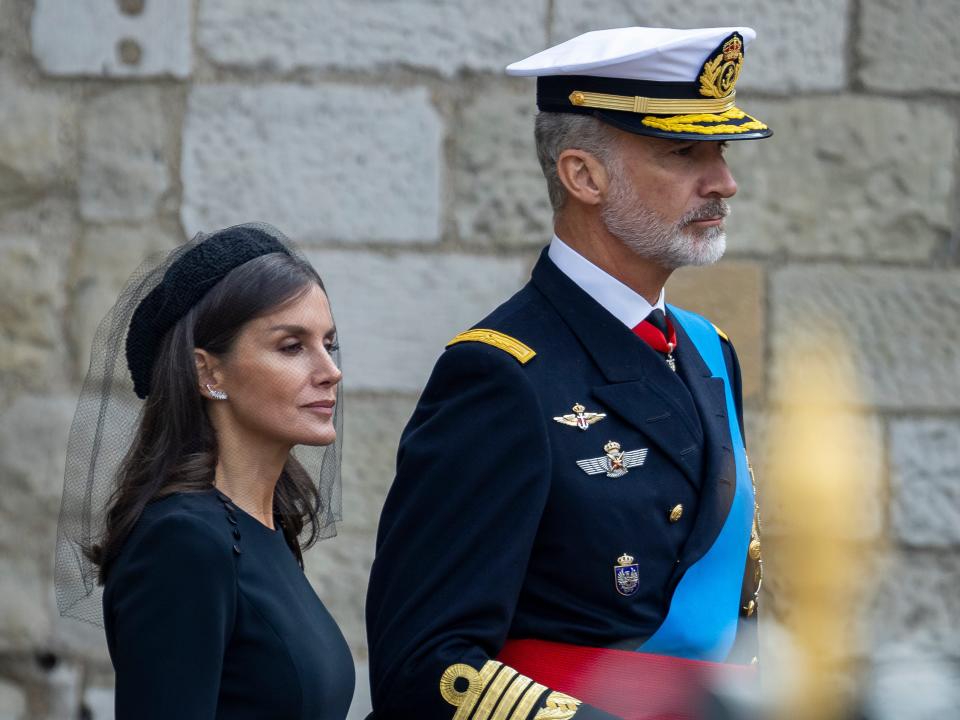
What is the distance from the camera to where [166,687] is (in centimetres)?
198

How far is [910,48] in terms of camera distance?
3.84 m

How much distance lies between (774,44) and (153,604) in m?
2.42

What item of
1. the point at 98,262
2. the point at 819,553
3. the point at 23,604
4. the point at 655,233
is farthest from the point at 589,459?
the point at 23,604

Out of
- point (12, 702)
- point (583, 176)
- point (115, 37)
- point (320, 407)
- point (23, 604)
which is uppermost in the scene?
point (115, 37)

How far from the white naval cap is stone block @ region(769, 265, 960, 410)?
4.44ft

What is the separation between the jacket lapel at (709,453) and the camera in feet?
7.75

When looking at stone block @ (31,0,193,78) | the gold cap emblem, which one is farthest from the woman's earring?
stone block @ (31,0,193,78)

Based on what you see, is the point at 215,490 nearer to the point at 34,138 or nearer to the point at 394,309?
the point at 394,309

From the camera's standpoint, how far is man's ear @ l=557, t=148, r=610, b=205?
247 centimetres

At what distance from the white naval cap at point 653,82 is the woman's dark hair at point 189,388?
0.56 meters

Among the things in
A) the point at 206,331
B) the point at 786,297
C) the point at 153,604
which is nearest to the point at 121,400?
the point at 206,331

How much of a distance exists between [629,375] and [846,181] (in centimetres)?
162

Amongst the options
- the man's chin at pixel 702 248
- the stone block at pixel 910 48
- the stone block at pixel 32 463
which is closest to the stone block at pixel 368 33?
the stone block at pixel 910 48

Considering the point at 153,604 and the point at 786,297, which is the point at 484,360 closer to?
the point at 153,604
